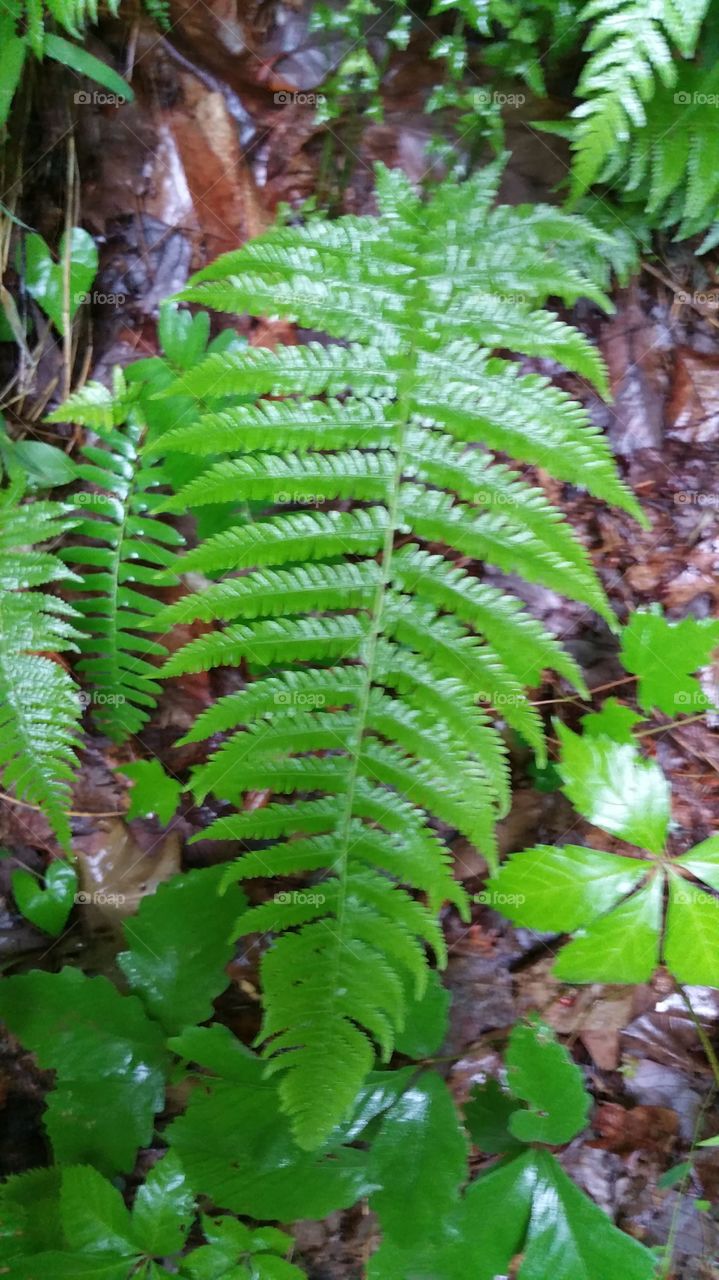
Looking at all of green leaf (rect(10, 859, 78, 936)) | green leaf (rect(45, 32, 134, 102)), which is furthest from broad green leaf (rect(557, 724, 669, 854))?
green leaf (rect(45, 32, 134, 102))

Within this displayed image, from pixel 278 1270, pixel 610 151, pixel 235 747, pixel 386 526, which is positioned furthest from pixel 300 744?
pixel 610 151

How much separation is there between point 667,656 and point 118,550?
5.15 feet

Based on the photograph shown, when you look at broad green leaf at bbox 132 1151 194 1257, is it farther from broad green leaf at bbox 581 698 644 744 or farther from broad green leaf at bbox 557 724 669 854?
broad green leaf at bbox 581 698 644 744

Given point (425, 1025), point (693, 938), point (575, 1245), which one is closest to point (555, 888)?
point (693, 938)

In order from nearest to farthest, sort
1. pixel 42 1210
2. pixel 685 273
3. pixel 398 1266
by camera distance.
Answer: pixel 398 1266 < pixel 42 1210 < pixel 685 273

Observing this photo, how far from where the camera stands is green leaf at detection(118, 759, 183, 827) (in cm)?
221

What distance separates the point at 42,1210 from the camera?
1.98 m

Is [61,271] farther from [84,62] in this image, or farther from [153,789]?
[153,789]

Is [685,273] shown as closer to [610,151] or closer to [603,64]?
[610,151]

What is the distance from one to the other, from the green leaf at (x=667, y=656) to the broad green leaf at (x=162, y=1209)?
5.67 ft

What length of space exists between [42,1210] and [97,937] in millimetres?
663

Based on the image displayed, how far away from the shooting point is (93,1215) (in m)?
1.89

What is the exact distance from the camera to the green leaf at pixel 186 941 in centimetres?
206

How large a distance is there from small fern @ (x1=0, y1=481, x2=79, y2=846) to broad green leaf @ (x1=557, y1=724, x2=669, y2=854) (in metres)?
1.27
